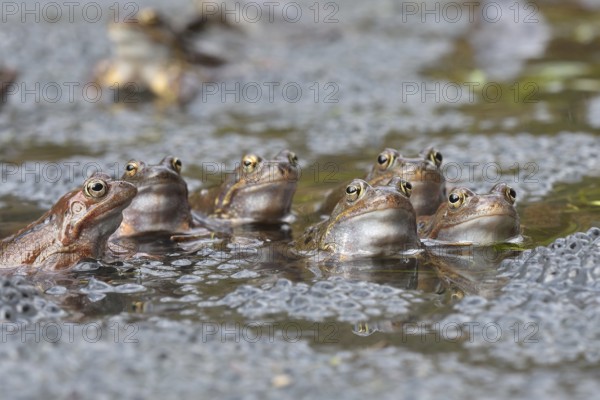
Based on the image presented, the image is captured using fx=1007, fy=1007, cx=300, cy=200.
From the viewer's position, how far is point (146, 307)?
4863mm

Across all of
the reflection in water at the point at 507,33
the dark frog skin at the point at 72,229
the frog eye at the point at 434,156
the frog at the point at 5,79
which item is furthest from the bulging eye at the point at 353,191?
the reflection in water at the point at 507,33

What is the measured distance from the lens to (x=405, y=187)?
5566mm

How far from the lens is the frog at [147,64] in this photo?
33.9ft

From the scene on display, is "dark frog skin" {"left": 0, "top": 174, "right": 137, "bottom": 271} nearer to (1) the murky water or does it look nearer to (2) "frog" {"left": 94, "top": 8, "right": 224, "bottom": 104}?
(1) the murky water

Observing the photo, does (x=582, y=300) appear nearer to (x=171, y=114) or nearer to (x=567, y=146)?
(x=567, y=146)

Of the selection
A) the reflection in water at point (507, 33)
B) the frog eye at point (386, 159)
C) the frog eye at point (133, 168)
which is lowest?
the frog eye at point (133, 168)

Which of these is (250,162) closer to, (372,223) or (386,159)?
(386,159)

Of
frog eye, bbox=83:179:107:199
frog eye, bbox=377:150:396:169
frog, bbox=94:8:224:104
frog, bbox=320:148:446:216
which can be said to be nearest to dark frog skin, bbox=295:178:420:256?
frog, bbox=320:148:446:216

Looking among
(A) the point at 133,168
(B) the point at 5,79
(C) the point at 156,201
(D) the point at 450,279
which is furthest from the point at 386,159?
(B) the point at 5,79

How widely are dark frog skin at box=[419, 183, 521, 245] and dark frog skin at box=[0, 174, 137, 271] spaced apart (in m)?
1.77

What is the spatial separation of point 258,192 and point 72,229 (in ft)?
4.45

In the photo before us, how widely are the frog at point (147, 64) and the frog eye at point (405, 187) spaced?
5.30 metres

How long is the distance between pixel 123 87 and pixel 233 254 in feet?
17.2

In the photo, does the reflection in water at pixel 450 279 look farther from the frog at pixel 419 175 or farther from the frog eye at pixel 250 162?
the frog eye at pixel 250 162
